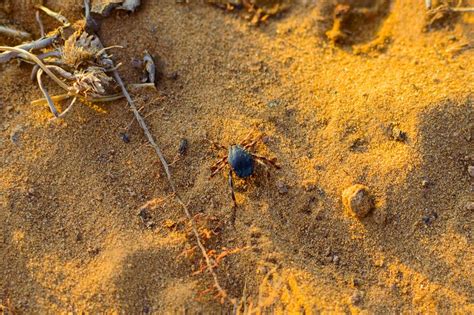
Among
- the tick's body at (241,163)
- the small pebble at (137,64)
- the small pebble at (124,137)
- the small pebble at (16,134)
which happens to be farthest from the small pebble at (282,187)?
the small pebble at (16,134)

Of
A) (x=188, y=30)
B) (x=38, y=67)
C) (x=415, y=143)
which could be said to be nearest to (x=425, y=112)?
(x=415, y=143)

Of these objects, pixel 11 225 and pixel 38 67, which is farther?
pixel 38 67

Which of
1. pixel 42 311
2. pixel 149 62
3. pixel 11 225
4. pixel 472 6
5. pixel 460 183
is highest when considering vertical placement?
pixel 472 6

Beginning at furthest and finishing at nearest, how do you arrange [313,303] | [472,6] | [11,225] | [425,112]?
[472,6]
[425,112]
[11,225]
[313,303]

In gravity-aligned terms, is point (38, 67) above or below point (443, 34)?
below

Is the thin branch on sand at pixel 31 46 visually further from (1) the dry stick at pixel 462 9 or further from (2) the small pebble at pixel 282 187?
(1) the dry stick at pixel 462 9

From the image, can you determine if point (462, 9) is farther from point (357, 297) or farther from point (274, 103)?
point (357, 297)

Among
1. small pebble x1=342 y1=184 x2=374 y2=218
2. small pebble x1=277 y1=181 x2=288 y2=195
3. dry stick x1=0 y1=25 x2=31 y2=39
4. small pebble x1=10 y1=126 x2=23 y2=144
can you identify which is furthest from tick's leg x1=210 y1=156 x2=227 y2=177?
dry stick x1=0 y1=25 x2=31 y2=39

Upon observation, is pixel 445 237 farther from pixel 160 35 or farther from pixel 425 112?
pixel 160 35
